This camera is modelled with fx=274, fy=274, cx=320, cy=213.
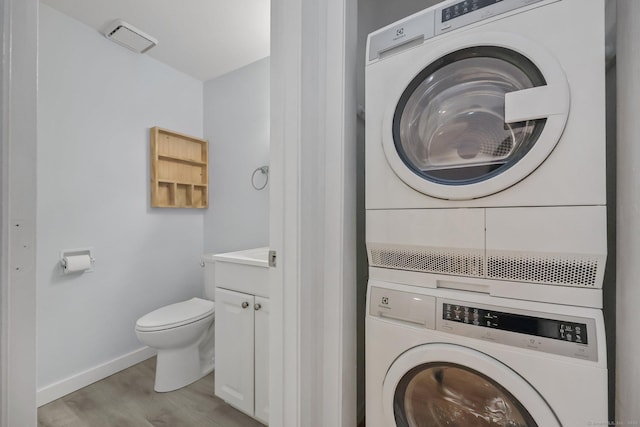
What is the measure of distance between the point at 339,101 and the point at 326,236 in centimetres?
52

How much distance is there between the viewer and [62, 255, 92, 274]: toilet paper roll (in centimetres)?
170

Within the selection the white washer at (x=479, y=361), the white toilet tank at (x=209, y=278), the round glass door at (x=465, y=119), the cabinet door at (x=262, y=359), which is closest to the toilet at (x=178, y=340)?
the white toilet tank at (x=209, y=278)

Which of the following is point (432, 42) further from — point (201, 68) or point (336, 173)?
point (201, 68)

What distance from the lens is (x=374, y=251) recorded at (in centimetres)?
102

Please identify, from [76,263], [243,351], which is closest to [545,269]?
[243,351]

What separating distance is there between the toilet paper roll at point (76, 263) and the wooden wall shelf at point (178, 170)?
0.58 meters

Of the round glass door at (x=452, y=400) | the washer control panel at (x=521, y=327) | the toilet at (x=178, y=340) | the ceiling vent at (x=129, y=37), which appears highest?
the ceiling vent at (x=129, y=37)

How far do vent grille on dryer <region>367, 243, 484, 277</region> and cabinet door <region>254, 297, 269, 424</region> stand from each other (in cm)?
68

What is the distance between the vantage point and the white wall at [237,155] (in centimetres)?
221

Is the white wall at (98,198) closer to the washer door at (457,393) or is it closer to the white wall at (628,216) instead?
the washer door at (457,393)

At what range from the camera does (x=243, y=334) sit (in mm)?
1475

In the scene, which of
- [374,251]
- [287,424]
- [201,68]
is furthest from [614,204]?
[201,68]

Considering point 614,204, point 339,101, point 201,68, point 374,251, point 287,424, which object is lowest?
point 287,424

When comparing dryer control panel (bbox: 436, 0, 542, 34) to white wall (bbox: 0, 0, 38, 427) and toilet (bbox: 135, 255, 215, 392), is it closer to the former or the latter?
white wall (bbox: 0, 0, 38, 427)
